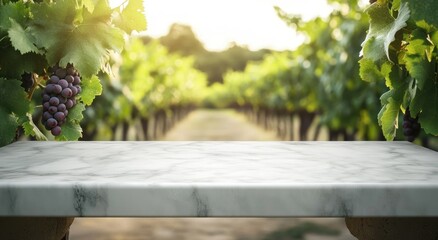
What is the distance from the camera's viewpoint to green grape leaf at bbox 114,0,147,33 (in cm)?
222

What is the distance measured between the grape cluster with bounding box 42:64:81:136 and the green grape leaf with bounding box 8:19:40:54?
14 cm

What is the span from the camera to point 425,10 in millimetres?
1604

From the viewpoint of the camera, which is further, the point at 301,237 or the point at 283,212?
the point at 301,237

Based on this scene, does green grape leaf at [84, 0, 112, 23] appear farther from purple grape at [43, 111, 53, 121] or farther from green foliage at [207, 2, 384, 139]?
green foliage at [207, 2, 384, 139]

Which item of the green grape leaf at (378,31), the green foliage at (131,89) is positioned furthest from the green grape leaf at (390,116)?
the green foliage at (131,89)

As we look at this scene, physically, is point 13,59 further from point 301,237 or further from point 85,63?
A: point 301,237

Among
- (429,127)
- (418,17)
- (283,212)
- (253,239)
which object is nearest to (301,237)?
(253,239)

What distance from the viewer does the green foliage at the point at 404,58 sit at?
5.87 ft

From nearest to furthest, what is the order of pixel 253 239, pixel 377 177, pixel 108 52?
pixel 377 177
pixel 108 52
pixel 253 239

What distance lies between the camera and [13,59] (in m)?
2.07

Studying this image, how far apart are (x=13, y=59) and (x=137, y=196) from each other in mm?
1141

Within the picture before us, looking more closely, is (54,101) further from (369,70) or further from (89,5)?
(369,70)

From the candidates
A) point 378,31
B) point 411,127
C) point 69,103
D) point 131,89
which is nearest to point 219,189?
point 378,31

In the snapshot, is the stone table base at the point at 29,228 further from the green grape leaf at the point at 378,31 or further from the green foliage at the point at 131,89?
the green grape leaf at the point at 378,31
